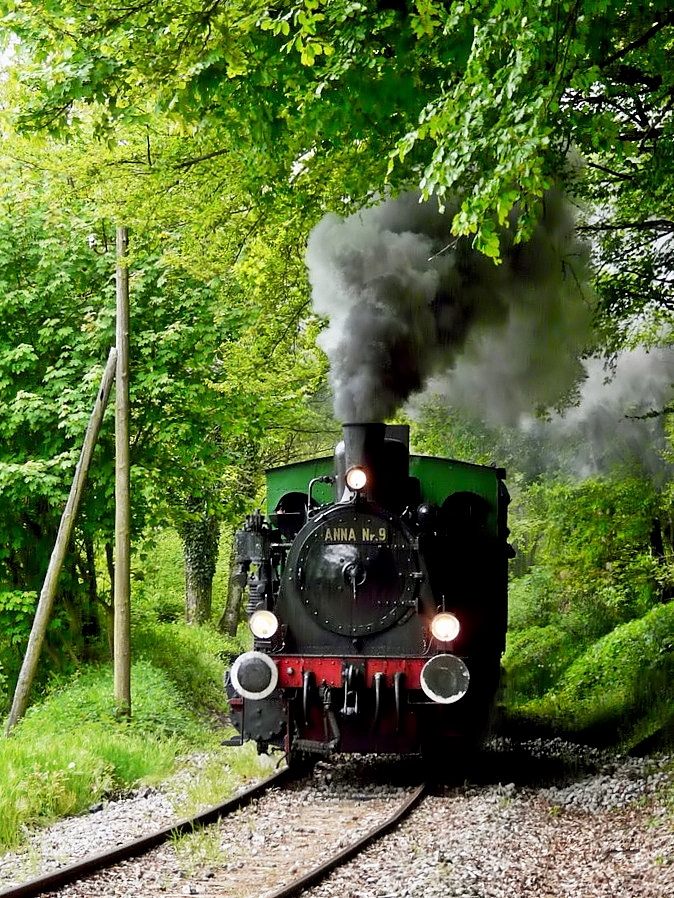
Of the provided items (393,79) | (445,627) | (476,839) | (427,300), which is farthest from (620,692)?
(393,79)

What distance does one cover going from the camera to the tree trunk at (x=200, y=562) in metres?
21.2

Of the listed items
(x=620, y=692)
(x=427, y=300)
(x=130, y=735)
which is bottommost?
(x=130, y=735)

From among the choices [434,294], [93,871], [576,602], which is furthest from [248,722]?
[576,602]

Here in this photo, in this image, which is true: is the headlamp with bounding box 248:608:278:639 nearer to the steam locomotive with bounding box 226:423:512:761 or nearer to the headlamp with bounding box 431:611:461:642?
the steam locomotive with bounding box 226:423:512:761

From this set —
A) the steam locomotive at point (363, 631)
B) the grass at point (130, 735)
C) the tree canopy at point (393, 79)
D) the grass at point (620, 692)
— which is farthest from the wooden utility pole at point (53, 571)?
the grass at point (620, 692)

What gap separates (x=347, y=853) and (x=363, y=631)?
98.6 inches

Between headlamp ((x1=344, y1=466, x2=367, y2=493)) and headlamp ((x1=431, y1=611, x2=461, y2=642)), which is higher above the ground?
headlamp ((x1=344, y1=466, x2=367, y2=493))

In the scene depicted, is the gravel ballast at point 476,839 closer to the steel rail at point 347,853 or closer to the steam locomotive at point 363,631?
the steel rail at point 347,853

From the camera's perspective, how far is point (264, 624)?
29.1 feet

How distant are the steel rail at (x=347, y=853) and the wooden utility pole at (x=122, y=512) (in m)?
4.77

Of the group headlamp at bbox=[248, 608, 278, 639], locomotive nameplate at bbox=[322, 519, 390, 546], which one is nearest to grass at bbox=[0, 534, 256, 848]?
headlamp at bbox=[248, 608, 278, 639]

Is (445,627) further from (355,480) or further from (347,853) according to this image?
(347,853)

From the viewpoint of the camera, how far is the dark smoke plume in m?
9.48

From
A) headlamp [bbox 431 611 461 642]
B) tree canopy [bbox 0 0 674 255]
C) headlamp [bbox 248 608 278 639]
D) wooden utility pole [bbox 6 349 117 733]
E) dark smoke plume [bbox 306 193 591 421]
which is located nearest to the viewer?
tree canopy [bbox 0 0 674 255]
